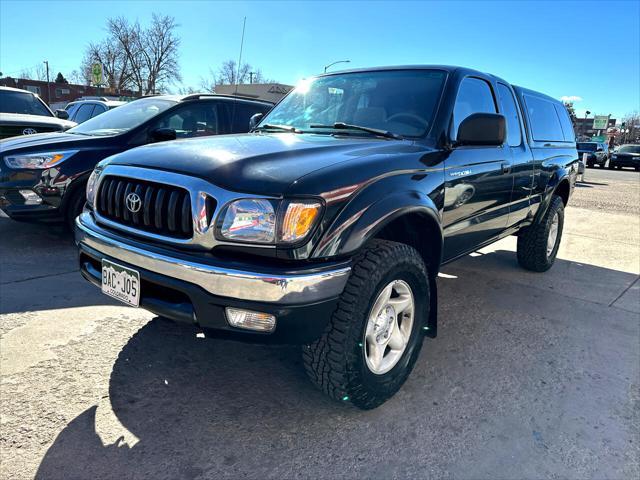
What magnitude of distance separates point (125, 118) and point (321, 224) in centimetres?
432

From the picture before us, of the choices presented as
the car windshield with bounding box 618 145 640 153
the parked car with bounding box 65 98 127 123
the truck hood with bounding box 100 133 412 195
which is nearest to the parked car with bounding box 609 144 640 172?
the car windshield with bounding box 618 145 640 153

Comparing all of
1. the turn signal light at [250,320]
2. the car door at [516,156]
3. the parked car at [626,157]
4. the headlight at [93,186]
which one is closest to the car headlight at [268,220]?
the turn signal light at [250,320]

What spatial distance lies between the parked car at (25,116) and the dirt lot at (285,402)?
163 inches

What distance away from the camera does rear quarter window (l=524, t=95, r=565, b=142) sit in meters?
4.45

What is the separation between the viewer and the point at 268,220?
1927 mm

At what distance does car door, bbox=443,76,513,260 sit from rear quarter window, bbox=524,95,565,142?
3.19 feet

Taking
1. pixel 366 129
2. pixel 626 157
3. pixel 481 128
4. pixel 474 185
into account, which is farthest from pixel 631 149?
pixel 366 129

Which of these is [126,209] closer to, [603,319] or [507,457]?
[507,457]

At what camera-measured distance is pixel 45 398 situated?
7.73 ft

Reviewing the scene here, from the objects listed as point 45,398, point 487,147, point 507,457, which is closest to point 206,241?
point 45,398

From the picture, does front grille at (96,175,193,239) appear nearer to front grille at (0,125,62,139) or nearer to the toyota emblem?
the toyota emblem

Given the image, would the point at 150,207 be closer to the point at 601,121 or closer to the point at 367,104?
the point at 367,104

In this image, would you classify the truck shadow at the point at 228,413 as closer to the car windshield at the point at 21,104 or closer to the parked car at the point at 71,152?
the parked car at the point at 71,152

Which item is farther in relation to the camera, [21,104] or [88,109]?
[88,109]
